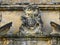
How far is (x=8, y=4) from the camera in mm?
12648

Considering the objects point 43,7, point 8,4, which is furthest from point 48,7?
point 8,4

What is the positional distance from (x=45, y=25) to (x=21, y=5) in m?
1.04

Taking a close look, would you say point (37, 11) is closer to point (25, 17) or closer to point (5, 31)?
point (25, 17)

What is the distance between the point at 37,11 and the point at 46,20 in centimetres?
45

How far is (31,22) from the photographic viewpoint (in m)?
12.2

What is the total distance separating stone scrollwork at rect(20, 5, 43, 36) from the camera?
12.1m

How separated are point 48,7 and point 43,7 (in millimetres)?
164

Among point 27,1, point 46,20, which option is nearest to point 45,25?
point 46,20

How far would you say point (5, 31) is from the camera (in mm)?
12117

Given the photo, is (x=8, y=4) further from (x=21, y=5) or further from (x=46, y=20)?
(x=46, y=20)

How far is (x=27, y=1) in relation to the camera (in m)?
12.8

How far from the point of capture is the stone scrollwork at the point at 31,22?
12.1 metres

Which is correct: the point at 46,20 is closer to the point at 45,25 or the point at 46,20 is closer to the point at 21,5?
the point at 45,25

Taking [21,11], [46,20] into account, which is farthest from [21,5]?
[46,20]
